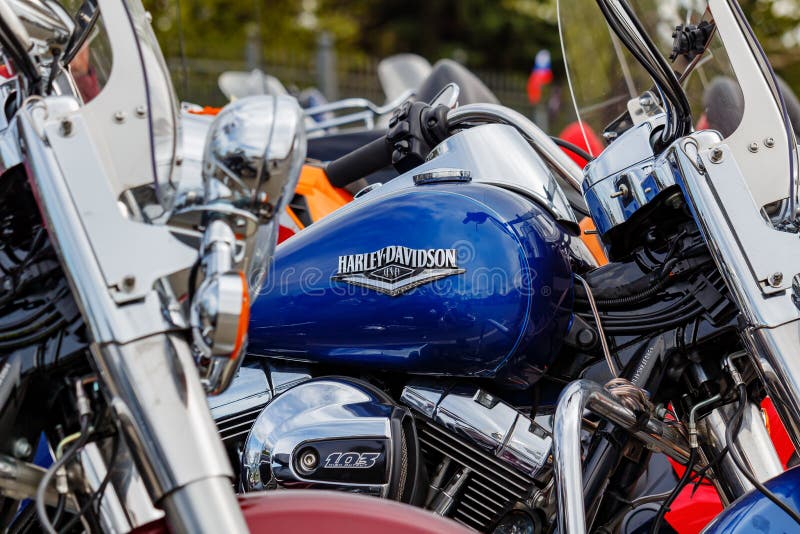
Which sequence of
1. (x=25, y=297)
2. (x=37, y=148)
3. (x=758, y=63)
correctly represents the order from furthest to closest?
(x=758, y=63)
(x=25, y=297)
(x=37, y=148)

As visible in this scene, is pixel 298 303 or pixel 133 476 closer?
pixel 133 476

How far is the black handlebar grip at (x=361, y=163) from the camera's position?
2.10m

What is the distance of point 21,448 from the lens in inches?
47.9

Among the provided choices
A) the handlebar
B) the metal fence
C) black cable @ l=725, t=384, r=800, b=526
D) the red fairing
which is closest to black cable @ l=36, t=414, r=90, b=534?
the red fairing

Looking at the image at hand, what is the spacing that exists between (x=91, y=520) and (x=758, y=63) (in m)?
1.16

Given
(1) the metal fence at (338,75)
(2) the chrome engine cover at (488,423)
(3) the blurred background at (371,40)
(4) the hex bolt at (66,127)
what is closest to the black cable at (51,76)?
(4) the hex bolt at (66,127)

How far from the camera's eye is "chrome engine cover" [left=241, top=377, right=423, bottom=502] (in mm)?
1634

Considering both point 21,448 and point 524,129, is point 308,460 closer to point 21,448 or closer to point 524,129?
point 21,448

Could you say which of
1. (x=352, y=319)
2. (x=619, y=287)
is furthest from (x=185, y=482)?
(x=619, y=287)

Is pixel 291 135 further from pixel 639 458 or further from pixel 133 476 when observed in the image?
pixel 639 458

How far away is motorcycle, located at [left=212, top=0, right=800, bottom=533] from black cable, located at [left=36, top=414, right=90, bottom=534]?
1.75 ft

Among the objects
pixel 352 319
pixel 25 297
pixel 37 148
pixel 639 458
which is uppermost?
pixel 37 148

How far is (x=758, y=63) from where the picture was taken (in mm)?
1606

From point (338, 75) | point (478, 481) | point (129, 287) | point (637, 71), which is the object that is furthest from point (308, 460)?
point (338, 75)
